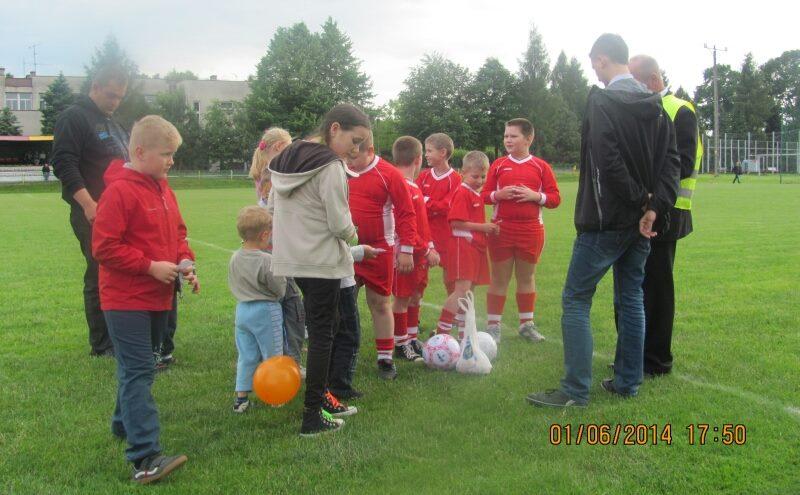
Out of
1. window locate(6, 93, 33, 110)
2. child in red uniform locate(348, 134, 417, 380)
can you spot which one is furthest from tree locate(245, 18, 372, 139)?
child in red uniform locate(348, 134, 417, 380)

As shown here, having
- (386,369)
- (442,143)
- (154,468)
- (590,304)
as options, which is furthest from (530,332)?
(154,468)

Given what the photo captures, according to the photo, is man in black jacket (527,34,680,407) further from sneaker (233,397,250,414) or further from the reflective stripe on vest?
sneaker (233,397,250,414)

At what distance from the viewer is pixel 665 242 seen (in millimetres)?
4855

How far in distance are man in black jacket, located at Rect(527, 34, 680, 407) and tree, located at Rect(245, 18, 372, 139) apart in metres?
54.9

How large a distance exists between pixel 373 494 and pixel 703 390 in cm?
257

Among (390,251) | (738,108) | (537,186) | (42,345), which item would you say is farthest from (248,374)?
(738,108)

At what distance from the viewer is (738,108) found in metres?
Result: 89.4

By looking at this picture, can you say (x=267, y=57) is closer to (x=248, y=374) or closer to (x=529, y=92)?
(x=529, y=92)

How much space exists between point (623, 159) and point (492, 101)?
7662 centimetres

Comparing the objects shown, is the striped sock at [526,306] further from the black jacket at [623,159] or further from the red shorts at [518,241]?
the black jacket at [623,159]

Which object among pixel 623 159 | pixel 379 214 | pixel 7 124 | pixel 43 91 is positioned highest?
pixel 43 91

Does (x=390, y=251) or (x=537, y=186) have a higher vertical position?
A: (x=537, y=186)

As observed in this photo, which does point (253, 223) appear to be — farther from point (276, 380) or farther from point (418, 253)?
point (418, 253)

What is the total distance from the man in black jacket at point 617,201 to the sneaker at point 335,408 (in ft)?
3.95
